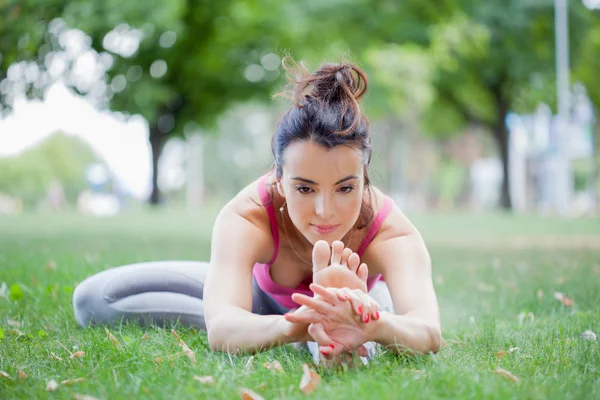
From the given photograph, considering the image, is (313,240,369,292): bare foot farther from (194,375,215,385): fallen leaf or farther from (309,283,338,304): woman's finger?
(194,375,215,385): fallen leaf

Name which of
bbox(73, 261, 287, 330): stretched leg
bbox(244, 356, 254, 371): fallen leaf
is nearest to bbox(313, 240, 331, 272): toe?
bbox(244, 356, 254, 371): fallen leaf

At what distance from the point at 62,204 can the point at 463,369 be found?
159 ft

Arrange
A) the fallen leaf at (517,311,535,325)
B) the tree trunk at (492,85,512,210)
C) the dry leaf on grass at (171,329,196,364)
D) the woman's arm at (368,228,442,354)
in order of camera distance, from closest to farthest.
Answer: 1. the woman's arm at (368,228,442,354)
2. the dry leaf on grass at (171,329,196,364)
3. the fallen leaf at (517,311,535,325)
4. the tree trunk at (492,85,512,210)

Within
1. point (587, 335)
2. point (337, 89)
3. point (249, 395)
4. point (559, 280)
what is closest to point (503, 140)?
point (559, 280)

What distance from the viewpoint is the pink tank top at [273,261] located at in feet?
10.5

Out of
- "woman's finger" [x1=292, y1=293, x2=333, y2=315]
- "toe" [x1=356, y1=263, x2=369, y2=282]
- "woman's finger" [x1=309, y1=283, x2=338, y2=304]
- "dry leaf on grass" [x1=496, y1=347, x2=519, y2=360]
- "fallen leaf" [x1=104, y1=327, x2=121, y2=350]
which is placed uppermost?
"toe" [x1=356, y1=263, x2=369, y2=282]

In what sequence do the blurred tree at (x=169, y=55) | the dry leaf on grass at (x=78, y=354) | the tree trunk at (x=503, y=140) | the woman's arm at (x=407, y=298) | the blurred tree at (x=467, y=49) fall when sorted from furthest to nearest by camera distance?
the tree trunk at (x=503, y=140)
the blurred tree at (x=467, y=49)
the blurred tree at (x=169, y=55)
the dry leaf on grass at (x=78, y=354)
the woman's arm at (x=407, y=298)

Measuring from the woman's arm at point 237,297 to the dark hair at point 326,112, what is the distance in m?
0.31

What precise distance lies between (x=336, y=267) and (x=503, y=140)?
25167 mm

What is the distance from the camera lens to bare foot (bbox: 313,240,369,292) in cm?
260

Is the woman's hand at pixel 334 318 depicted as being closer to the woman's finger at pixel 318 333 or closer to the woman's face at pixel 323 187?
the woman's finger at pixel 318 333

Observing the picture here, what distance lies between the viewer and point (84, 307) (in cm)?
394

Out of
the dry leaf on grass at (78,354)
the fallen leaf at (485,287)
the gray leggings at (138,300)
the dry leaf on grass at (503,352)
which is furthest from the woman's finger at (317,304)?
the fallen leaf at (485,287)

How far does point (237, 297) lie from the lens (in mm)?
2941
